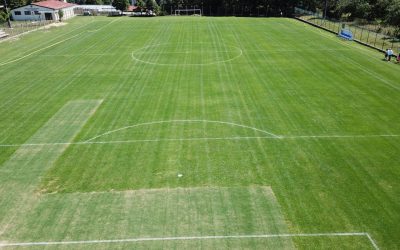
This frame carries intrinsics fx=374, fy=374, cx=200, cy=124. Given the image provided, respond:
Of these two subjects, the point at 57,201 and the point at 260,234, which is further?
the point at 57,201

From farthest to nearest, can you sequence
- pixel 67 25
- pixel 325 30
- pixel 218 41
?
pixel 67 25, pixel 325 30, pixel 218 41

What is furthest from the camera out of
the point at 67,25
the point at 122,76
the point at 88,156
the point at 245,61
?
the point at 67,25

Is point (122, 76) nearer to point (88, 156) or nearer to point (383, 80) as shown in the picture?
point (88, 156)

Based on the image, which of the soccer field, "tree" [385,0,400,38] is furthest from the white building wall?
"tree" [385,0,400,38]

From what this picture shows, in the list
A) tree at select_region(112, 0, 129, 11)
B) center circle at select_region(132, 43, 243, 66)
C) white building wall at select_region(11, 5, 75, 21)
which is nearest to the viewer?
center circle at select_region(132, 43, 243, 66)

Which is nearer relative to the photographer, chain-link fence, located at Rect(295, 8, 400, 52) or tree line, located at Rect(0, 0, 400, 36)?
chain-link fence, located at Rect(295, 8, 400, 52)

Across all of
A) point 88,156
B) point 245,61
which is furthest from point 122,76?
point 88,156

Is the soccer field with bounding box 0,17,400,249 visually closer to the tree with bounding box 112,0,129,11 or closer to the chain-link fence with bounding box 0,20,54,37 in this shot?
the chain-link fence with bounding box 0,20,54,37

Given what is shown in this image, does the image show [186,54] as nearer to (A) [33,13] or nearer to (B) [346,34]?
(B) [346,34]
